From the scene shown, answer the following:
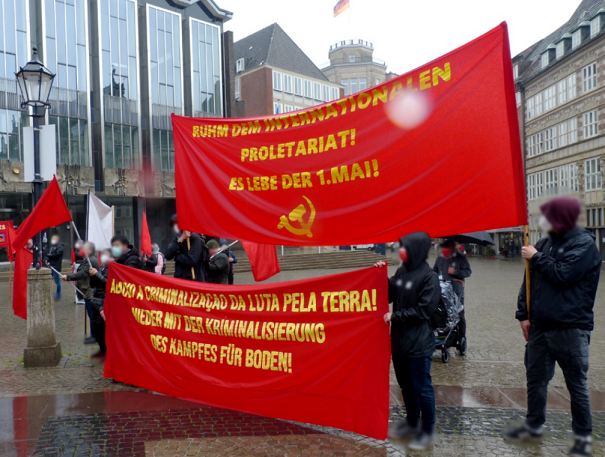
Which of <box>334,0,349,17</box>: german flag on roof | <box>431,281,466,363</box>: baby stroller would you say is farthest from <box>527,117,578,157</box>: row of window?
<box>334,0,349,17</box>: german flag on roof

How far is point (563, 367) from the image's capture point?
4.21m

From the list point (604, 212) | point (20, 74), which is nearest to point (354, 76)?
point (604, 212)

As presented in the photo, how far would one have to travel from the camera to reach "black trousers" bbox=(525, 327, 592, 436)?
13.5ft

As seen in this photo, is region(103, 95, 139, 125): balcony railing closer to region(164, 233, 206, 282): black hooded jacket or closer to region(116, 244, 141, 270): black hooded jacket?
region(164, 233, 206, 282): black hooded jacket

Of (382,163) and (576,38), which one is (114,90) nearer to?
(576,38)

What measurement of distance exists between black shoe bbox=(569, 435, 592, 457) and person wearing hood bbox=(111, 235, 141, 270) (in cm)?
528

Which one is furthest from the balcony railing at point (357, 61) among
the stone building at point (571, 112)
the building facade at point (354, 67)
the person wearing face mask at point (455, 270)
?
the person wearing face mask at point (455, 270)

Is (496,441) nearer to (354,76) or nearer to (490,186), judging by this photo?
(490,186)

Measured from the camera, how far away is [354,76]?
248 ft

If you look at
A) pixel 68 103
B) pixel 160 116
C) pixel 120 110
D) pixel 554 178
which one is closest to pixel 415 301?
pixel 68 103

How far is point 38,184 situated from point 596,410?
307 inches

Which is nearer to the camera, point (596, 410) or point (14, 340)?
point (596, 410)

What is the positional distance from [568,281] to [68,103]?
110ft

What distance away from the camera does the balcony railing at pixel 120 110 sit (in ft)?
112
